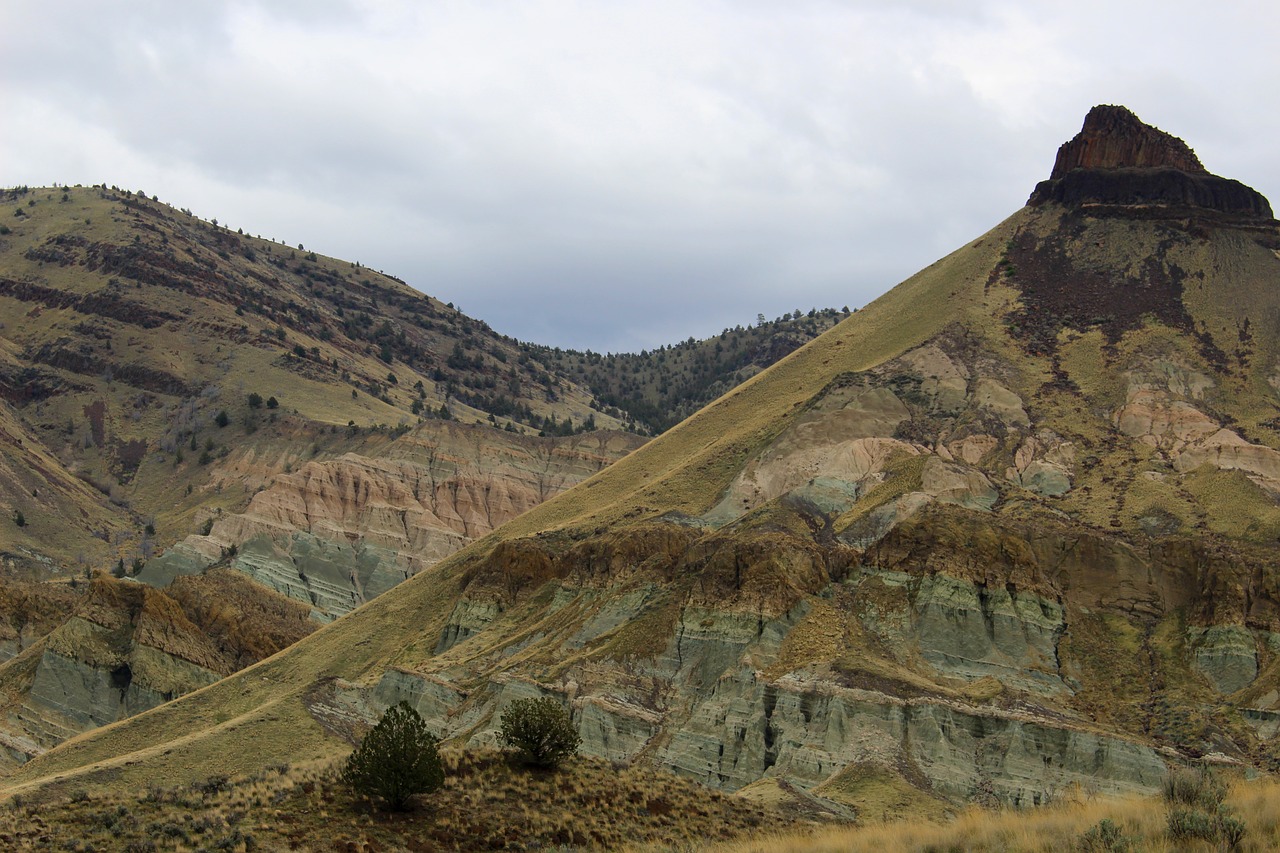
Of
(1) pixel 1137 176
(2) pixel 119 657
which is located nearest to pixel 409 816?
(2) pixel 119 657

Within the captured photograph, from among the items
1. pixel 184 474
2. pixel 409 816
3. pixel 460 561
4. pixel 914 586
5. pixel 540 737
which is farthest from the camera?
pixel 184 474

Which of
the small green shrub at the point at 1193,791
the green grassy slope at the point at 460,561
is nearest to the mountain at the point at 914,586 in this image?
the green grassy slope at the point at 460,561

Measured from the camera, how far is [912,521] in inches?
2872

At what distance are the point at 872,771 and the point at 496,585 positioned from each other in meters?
33.6

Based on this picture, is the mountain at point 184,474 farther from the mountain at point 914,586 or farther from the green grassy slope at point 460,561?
the mountain at point 914,586

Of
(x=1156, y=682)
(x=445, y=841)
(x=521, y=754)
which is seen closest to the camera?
(x=445, y=841)

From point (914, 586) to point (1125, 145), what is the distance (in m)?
59.2

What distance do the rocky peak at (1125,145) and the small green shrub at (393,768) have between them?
94.6 m

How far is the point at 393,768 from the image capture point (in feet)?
111

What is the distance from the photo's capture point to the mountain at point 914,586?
5959cm

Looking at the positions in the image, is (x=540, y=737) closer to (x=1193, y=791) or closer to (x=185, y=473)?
(x=1193, y=791)

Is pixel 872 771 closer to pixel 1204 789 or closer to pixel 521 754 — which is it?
pixel 521 754

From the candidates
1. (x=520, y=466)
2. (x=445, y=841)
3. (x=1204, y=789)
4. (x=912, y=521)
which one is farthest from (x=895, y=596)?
(x=520, y=466)

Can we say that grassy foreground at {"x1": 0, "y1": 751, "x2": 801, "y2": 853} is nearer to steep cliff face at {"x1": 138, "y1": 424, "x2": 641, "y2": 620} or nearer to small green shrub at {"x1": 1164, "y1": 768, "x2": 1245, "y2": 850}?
small green shrub at {"x1": 1164, "y1": 768, "x2": 1245, "y2": 850}
